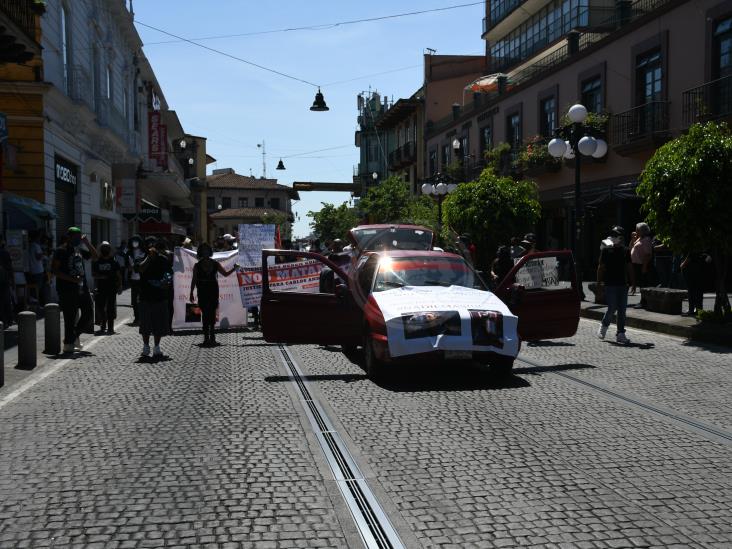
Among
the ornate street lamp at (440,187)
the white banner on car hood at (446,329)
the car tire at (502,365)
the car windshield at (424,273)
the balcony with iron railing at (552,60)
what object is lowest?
the car tire at (502,365)

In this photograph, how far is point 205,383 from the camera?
8906 mm

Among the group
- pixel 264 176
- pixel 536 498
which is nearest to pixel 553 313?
pixel 536 498

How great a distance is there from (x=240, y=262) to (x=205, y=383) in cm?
726

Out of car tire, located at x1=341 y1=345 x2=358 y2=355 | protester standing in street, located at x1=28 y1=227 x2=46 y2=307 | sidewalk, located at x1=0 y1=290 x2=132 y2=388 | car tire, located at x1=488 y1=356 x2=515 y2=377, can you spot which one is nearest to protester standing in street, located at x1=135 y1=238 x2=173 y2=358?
sidewalk, located at x1=0 y1=290 x2=132 y2=388

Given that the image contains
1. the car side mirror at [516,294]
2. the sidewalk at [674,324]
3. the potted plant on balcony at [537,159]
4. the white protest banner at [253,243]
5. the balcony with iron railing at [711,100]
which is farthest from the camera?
the potted plant on balcony at [537,159]

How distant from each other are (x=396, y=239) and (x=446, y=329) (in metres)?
9.16

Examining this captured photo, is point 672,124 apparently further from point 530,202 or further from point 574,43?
point 574,43

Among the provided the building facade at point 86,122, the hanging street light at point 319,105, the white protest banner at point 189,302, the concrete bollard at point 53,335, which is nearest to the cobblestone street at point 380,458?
the concrete bollard at point 53,335

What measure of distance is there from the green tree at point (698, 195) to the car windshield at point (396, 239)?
5.95 metres

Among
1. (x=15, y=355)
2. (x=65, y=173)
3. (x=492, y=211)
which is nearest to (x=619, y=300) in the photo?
(x=15, y=355)

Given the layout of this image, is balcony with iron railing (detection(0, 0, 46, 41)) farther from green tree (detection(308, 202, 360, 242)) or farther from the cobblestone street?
green tree (detection(308, 202, 360, 242))

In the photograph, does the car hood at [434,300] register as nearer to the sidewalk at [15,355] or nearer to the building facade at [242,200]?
the sidewalk at [15,355]

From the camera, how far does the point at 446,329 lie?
8562 mm

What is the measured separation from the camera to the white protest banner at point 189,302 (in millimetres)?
14836
